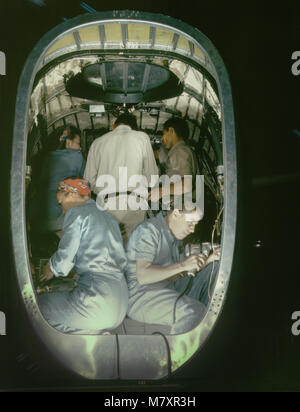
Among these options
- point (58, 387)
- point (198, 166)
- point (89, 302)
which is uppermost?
point (198, 166)

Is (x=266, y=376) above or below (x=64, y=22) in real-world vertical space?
below

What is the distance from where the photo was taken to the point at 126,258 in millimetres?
2855

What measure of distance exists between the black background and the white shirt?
480 millimetres

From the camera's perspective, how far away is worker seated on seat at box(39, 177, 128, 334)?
2742 millimetres

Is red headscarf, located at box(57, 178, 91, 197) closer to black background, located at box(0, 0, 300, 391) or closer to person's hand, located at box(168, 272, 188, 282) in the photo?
black background, located at box(0, 0, 300, 391)

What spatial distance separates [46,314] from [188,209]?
94 centimetres

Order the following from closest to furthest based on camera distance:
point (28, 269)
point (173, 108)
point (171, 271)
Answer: point (28, 269), point (171, 271), point (173, 108)

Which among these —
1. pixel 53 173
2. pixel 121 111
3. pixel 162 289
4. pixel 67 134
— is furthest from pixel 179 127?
pixel 162 289

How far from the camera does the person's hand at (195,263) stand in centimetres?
283

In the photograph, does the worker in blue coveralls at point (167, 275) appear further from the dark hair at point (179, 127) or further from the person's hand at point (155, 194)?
the dark hair at point (179, 127)

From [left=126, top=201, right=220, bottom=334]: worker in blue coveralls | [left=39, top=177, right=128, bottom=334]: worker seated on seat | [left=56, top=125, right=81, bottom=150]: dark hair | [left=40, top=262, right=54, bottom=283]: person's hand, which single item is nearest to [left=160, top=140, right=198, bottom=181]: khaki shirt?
[left=126, top=201, right=220, bottom=334]: worker in blue coveralls

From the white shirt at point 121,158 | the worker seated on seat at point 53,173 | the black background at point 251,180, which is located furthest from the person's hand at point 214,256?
the worker seated on seat at point 53,173

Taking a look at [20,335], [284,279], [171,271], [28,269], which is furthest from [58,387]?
[284,279]

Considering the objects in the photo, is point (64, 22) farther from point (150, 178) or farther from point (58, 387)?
point (58, 387)
